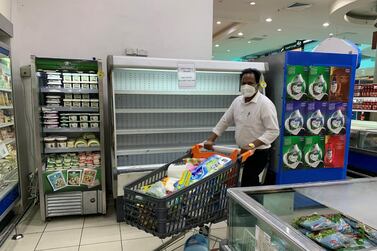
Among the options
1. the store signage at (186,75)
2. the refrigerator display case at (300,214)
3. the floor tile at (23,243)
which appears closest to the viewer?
the refrigerator display case at (300,214)

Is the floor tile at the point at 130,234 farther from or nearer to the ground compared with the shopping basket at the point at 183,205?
nearer to the ground

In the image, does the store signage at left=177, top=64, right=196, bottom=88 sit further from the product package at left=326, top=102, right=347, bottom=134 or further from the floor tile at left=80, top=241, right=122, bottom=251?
the floor tile at left=80, top=241, right=122, bottom=251

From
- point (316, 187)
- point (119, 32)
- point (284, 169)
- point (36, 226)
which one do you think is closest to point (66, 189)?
point (36, 226)

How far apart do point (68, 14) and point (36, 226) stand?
2642mm

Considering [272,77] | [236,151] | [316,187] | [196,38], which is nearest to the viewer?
[316,187]

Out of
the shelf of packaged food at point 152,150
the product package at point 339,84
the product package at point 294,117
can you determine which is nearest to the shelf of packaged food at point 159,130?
the shelf of packaged food at point 152,150

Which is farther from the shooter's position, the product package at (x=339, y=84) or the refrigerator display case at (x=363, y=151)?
the refrigerator display case at (x=363, y=151)

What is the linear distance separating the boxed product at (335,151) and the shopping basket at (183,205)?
6.12 ft

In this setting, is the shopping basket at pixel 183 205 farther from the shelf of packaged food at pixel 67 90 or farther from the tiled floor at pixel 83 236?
the shelf of packaged food at pixel 67 90

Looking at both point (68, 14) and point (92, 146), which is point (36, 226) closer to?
point (92, 146)

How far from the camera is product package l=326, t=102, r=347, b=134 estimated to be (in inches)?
130

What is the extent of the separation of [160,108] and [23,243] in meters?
1.99

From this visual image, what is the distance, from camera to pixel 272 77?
337cm

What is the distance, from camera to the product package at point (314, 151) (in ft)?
10.8
